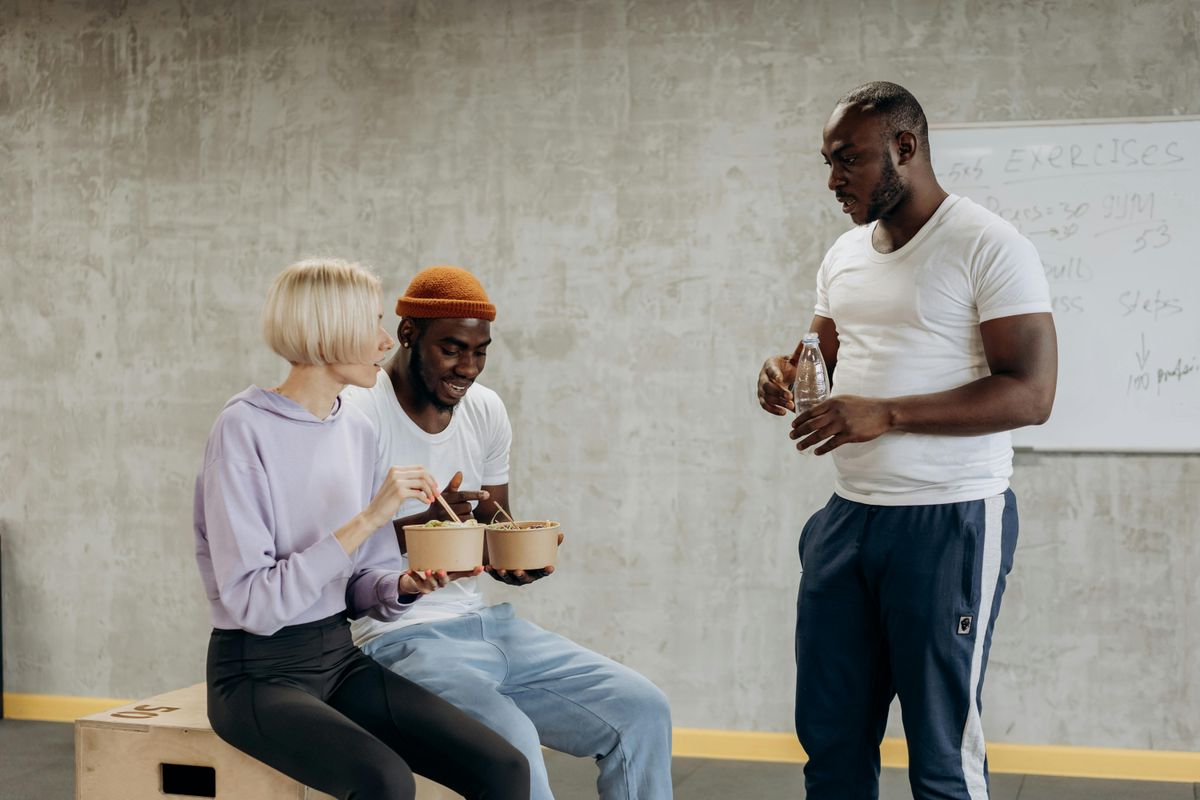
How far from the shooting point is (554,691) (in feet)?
7.24

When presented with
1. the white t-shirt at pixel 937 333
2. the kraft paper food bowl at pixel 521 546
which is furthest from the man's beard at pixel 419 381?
the white t-shirt at pixel 937 333

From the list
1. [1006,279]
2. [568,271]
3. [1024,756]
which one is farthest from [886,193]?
[1024,756]

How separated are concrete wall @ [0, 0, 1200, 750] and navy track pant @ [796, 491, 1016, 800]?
166 centimetres

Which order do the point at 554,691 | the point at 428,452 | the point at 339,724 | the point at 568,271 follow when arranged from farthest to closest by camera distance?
the point at 568,271 < the point at 428,452 < the point at 554,691 < the point at 339,724

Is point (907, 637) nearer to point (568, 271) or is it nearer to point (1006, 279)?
point (1006, 279)

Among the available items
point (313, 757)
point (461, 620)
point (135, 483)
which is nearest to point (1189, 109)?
point (461, 620)

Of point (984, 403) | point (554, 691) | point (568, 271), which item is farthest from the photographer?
point (568, 271)

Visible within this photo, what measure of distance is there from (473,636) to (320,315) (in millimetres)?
654

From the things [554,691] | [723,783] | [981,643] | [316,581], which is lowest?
[723,783]

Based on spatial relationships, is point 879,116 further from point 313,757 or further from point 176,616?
point 176,616

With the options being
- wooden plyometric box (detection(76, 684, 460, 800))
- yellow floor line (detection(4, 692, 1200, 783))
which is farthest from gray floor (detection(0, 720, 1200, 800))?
wooden plyometric box (detection(76, 684, 460, 800))

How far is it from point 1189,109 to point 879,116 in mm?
1923

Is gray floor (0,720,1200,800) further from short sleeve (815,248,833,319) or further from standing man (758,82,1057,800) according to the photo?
short sleeve (815,248,833,319)

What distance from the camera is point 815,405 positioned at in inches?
84.4
